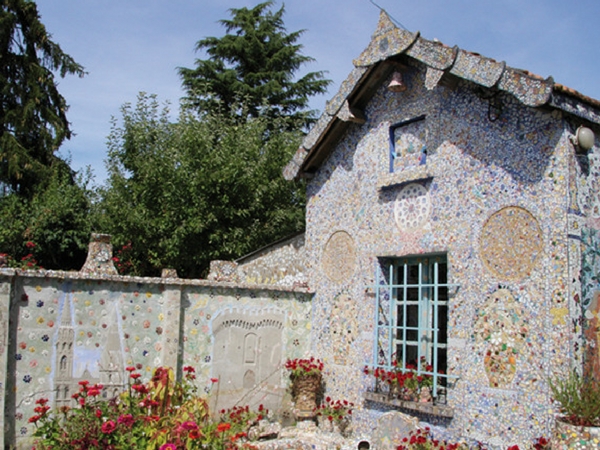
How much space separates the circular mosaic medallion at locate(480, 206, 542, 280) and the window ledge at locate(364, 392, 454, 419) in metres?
1.72

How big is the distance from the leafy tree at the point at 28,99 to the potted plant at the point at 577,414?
1486 cm

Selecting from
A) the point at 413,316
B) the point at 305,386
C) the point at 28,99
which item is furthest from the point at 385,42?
the point at 28,99

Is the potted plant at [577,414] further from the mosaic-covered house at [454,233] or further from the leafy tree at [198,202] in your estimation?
the leafy tree at [198,202]

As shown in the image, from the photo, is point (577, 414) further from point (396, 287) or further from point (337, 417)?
point (337, 417)

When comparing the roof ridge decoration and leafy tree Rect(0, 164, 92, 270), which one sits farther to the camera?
leafy tree Rect(0, 164, 92, 270)

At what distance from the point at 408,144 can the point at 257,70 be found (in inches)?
624

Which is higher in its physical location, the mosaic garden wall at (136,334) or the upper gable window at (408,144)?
the upper gable window at (408,144)

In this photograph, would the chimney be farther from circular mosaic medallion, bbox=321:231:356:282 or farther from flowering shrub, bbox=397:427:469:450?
flowering shrub, bbox=397:427:469:450

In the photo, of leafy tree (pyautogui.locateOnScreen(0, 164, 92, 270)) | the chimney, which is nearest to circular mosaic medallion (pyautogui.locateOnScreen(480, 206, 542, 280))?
the chimney

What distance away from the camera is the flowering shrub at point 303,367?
8891 millimetres

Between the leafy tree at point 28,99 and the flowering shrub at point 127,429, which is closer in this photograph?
the flowering shrub at point 127,429

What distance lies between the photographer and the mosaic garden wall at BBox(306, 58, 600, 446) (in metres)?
6.36

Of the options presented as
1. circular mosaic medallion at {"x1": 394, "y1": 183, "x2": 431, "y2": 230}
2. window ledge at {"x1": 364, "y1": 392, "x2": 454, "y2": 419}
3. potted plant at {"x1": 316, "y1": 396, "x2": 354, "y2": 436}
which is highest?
circular mosaic medallion at {"x1": 394, "y1": 183, "x2": 431, "y2": 230}

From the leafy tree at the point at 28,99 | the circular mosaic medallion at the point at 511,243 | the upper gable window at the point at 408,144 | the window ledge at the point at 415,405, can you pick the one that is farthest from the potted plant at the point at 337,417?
the leafy tree at the point at 28,99
